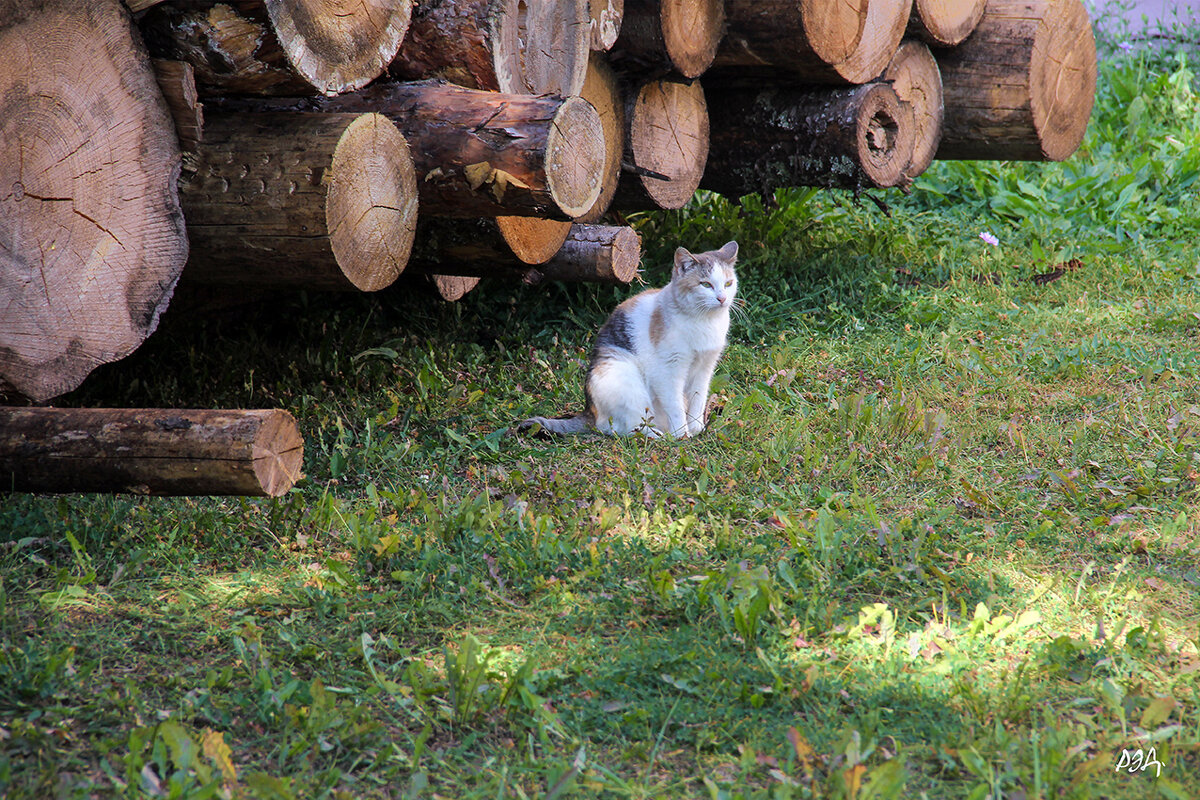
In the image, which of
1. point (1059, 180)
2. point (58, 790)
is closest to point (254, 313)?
point (58, 790)

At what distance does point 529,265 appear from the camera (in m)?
4.41

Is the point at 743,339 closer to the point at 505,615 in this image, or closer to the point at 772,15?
the point at 772,15

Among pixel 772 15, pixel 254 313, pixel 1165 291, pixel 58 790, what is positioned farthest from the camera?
pixel 1165 291

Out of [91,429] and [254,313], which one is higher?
[91,429]

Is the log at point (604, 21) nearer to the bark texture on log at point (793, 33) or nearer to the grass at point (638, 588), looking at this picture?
the bark texture on log at point (793, 33)

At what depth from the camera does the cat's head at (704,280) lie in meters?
4.37

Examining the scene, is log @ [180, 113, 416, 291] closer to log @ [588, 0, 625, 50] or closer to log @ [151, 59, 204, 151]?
log @ [151, 59, 204, 151]

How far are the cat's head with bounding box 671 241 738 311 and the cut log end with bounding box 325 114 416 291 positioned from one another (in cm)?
145

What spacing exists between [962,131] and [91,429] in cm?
507

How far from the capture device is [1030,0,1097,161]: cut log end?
5.68 m

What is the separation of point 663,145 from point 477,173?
2088 mm

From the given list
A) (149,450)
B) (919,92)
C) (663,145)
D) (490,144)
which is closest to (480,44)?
(490,144)

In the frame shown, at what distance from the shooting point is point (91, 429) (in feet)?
8.41

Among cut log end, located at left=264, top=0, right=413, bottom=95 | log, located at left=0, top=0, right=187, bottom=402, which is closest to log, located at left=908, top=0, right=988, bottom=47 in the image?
cut log end, located at left=264, top=0, right=413, bottom=95
